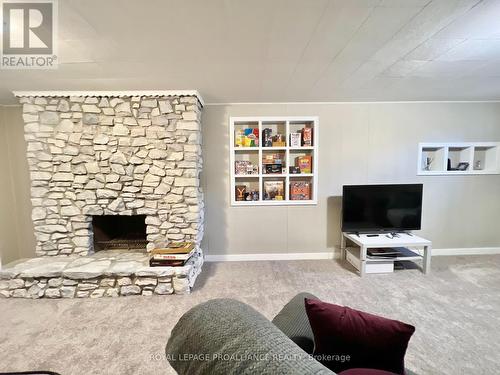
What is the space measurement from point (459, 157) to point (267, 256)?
3336 millimetres

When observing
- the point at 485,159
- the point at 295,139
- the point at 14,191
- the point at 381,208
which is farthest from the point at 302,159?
the point at 14,191

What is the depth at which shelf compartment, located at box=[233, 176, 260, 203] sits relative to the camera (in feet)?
10.9

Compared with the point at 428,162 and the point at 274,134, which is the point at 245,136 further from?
the point at 428,162

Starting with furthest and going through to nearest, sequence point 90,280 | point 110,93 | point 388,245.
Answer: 1. point 388,245
2. point 110,93
3. point 90,280

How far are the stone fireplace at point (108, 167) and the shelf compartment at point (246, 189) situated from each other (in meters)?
0.70

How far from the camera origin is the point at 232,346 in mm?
627

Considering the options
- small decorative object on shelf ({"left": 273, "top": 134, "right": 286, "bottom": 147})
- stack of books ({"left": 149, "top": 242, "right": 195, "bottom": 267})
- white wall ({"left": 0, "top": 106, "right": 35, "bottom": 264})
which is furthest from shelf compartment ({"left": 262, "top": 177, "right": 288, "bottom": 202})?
white wall ({"left": 0, "top": 106, "right": 35, "bottom": 264})

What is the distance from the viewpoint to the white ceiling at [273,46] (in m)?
1.30

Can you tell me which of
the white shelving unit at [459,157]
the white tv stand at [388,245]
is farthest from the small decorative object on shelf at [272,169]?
the white shelving unit at [459,157]

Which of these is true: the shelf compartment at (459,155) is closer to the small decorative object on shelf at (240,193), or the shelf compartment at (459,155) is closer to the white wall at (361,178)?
the white wall at (361,178)

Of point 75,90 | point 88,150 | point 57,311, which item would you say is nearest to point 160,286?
point 57,311

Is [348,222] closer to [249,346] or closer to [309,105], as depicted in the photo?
[309,105]

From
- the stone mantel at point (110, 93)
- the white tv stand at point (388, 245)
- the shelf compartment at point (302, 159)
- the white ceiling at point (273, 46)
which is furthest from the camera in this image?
the shelf compartment at point (302, 159)

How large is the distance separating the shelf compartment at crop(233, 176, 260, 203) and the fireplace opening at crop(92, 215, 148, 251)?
4.46 feet
